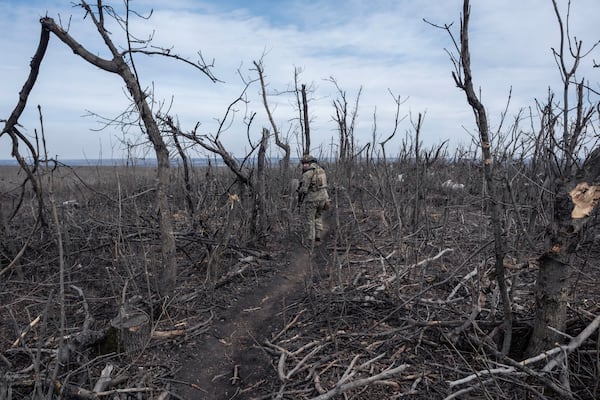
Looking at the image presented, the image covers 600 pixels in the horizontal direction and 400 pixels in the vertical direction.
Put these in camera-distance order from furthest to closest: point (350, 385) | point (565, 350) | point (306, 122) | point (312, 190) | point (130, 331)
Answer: point (306, 122) → point (312, 190) → point (130, 331) → point (350, 385) → point (565, 350)

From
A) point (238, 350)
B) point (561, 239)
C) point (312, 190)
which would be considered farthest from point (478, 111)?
point (312, 190)

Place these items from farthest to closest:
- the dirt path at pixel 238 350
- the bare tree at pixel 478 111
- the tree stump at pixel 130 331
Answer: the tree stump at pixel 130 331, the dirt path at pixel 238 350, the bare tree at pixel 478 111

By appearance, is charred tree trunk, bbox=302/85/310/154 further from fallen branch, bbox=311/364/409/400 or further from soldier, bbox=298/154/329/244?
fallen branch, bbox=311/364/409/400

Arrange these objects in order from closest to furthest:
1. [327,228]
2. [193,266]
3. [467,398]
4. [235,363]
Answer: [467,398] → [235,363] → [193,266] → [327,228]

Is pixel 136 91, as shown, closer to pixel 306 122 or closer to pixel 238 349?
pixel 238 349

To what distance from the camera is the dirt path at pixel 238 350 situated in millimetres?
3582

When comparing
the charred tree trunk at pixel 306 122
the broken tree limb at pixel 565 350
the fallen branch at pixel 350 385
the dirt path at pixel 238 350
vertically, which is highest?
the charred tree trunk at pixel 306 122

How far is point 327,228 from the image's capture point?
9.55m

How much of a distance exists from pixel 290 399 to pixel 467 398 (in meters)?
1.32

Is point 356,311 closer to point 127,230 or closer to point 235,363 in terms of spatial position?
point 235,363

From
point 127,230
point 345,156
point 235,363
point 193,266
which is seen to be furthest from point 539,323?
point 345,156

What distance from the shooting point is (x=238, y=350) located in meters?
4.20

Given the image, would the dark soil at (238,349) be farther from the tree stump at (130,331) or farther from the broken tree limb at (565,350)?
the broken tree limb at (565,350)

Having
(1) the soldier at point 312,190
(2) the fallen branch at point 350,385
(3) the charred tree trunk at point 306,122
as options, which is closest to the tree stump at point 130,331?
(2) the fallen branch at point 350,385
